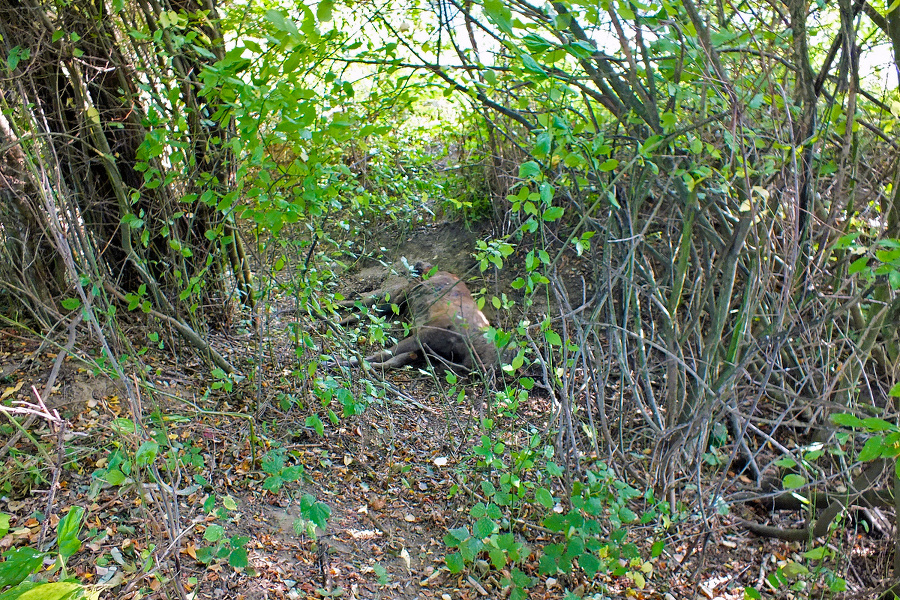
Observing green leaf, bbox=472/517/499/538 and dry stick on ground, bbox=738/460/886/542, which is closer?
green leaf, bbox=472/517/499/538

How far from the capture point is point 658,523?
2.82 metres

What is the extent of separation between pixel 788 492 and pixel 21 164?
14.3 feet

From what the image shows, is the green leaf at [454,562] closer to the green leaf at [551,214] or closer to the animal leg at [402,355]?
the green leaf at [551,214]

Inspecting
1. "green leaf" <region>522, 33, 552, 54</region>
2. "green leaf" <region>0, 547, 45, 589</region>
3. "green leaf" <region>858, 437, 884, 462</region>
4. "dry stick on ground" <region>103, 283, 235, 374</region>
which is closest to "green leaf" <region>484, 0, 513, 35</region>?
"green leaf" <region>522, 33, 552, 54</region>

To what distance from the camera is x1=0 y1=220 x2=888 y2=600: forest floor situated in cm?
239

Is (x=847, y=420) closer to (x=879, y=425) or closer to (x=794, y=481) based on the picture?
(x=879, y=425)

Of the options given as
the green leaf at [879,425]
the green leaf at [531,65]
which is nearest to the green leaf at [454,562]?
the green leaf at [879,425]

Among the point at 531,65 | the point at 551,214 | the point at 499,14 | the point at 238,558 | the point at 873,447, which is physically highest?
the point at 499,14

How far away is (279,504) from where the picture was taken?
292 centimetres

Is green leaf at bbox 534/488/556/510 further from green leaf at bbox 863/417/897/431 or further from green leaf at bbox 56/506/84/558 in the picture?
green leaf at bbox 56/506/84/558

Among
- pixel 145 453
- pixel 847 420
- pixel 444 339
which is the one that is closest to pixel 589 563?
pixel 847 420

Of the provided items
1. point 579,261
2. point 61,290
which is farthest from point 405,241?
point 61,290

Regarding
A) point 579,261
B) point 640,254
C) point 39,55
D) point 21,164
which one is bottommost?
point 579,261

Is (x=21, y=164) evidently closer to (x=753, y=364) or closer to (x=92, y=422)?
(x=92, y=422)
